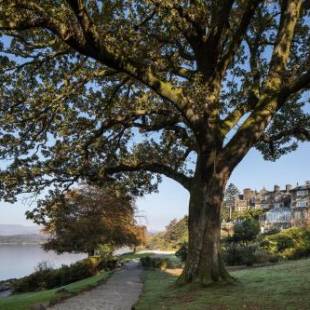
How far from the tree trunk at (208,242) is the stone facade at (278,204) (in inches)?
3457

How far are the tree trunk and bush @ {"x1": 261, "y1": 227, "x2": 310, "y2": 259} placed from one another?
705 inches

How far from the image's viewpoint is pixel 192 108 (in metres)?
15.5

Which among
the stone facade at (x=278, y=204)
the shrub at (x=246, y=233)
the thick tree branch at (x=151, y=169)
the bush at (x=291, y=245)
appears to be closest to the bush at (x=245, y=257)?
the bush at (x=291, y=245)

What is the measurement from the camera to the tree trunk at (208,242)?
1592cm

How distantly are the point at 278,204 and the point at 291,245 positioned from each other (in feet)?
328

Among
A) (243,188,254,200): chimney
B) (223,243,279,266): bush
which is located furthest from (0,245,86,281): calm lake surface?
(243,188,254,200): chimney

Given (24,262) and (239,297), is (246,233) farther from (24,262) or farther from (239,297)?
(24,262)

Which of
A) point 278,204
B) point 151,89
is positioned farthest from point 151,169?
point 278,204

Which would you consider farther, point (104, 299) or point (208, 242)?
point (104, 299)

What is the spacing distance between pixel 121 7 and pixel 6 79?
5.08 m

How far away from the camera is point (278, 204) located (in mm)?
131750

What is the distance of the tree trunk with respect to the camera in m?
15.9

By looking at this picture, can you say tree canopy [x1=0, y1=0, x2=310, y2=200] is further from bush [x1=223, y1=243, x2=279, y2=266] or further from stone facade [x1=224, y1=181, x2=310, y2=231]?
stone facade [x1=224, y1=181, x2=310, y2=231]

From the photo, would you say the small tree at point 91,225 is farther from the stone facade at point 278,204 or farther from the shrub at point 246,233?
the stone facade at point 278,204
